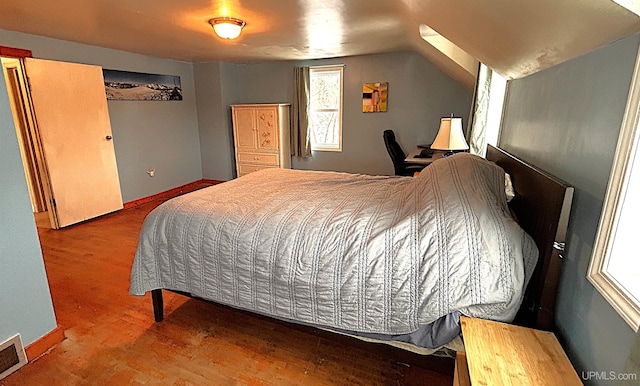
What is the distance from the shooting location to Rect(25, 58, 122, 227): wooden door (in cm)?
341

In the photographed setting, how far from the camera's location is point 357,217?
1654 millimetres

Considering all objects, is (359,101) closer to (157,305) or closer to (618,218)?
(157,305)

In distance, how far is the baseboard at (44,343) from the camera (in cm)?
173

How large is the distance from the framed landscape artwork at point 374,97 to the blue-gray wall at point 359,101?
67 millimetres

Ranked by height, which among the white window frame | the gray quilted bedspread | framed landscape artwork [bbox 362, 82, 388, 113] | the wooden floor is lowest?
the wooden floor

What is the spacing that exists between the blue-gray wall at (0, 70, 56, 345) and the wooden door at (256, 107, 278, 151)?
11.9ft

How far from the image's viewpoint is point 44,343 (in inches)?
70.7

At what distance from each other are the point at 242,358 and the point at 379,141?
12.8 feet

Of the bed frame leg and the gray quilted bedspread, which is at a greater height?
the gray quilted bedspread

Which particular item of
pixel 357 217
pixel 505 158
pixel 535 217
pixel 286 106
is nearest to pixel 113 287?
pixel 357 217

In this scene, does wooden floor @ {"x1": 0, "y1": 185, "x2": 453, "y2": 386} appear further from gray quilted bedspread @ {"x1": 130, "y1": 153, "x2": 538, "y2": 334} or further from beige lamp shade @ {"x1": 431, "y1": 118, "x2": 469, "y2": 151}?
beige lamp shade @ {"x1": 431, "y1": 118, "x2": 469, "y2": 151}

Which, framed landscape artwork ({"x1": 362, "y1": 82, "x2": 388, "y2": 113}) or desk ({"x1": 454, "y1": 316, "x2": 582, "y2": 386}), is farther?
framed landscape artwork ({"x1": 362, "y1": 82, "x2": 388, "y2": 113})

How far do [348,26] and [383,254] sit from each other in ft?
8.08

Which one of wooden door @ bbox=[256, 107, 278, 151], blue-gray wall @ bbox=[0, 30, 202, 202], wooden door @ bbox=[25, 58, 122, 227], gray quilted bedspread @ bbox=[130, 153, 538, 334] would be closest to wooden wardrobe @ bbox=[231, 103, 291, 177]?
wooden door @ bbox=[256, 107, 278, 151]
